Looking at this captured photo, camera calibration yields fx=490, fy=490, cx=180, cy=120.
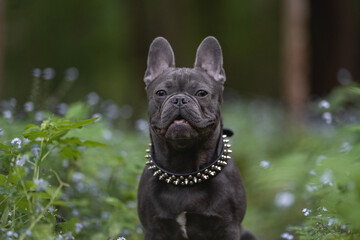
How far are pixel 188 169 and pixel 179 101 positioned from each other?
48 cm

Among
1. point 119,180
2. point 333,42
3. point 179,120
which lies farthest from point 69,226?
point 333,42

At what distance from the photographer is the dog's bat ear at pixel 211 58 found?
12.1 feet

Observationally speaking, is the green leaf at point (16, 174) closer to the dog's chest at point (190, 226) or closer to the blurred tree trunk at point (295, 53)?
the dog's chest at point (190, 226)

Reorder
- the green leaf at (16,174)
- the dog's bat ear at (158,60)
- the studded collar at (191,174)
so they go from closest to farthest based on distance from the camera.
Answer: the green leaf at (16,174), the studded collar at (191,174), the dog's bat ear at (158,60)

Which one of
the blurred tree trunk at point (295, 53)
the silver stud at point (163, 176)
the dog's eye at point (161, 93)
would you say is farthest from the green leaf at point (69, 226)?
the blurred tree trunk at point (295, 53)

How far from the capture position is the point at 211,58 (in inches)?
146

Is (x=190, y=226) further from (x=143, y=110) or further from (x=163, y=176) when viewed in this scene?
(x=143, y=110)

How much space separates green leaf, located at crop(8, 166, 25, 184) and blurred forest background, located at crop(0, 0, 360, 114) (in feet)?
25.0

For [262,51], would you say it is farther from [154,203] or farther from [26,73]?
[154,203]

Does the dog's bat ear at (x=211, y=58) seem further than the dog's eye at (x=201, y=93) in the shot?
Yes

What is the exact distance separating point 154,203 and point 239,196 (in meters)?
0.59

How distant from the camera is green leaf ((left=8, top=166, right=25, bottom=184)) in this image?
112 inches

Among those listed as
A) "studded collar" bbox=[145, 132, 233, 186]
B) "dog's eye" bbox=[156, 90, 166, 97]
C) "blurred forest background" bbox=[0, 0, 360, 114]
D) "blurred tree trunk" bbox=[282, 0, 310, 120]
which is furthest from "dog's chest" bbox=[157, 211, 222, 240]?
"blurred forest background" bbox=[0, 0, 360, 114]

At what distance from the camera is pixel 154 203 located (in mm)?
3271
